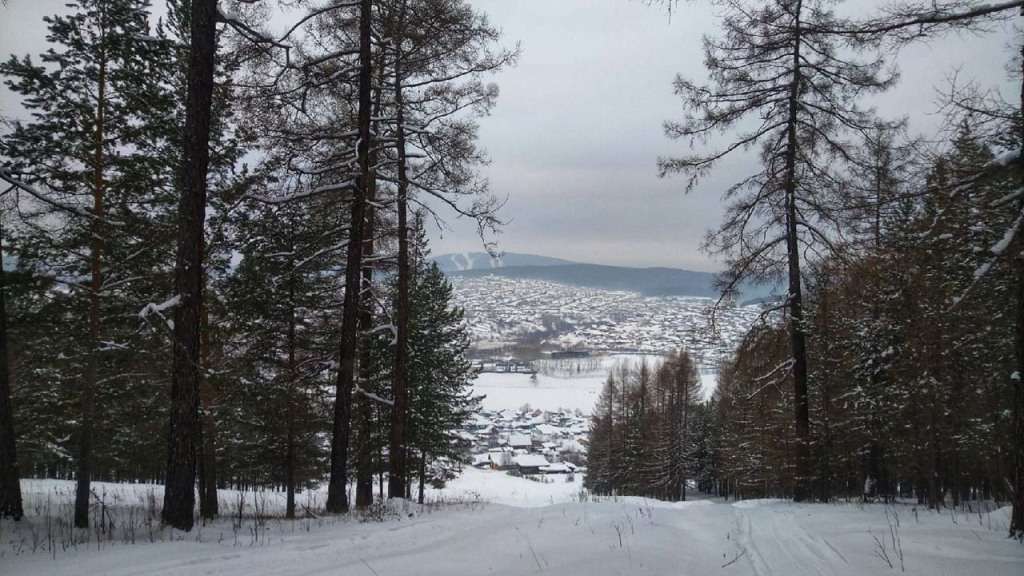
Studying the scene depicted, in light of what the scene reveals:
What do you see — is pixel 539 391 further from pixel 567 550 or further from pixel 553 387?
pixel 567 550

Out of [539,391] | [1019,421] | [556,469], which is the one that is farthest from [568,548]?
[539,391]

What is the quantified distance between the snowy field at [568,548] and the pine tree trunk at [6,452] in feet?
4.31

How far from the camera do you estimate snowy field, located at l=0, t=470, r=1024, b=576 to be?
13.9 feet

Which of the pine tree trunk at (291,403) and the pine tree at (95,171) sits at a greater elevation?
the pine tree at (95,171)

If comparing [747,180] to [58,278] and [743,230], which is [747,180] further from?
[58,278]

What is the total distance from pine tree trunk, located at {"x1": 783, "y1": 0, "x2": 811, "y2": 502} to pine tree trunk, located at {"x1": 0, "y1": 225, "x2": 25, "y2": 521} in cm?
1326

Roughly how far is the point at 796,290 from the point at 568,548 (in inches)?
292

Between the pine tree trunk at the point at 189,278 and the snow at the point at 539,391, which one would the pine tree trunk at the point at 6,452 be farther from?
the snow at the point at 539,391

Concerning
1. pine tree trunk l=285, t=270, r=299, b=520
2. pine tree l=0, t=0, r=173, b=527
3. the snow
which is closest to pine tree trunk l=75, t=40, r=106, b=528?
pine tree l=0, t=0, r=173, b=527

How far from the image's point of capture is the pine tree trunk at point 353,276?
8.16m

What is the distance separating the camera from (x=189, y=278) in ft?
20.8

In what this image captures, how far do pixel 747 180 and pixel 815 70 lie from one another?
220 centimetres

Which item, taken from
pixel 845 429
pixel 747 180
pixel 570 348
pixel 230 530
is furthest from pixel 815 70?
pixel 570 348

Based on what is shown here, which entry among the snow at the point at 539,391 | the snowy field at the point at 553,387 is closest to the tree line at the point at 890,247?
the snowy field at the point at 553,387
